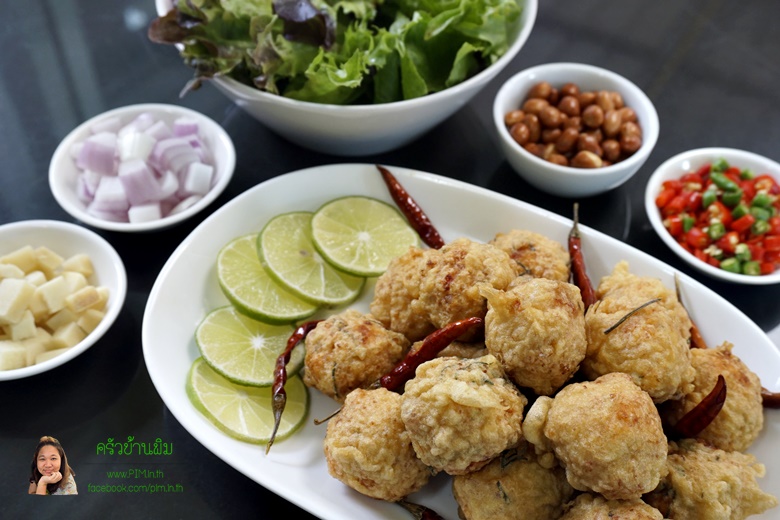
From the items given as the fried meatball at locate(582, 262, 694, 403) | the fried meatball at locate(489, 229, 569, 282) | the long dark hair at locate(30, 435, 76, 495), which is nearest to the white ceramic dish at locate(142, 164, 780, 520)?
the fried meatball at locate(489, 229, 569, 282)

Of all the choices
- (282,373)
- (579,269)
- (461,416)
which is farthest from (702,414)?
(282,373)

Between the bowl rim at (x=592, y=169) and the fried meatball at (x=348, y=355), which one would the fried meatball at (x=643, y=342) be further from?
the bowl rim at (x=592, y=169)

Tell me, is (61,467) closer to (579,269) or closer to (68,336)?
(68,336)

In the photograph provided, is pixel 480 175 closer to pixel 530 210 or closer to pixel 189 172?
pixel 530 210

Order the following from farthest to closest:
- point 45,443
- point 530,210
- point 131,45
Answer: point 131,45 → point 530,210 → point 45,443

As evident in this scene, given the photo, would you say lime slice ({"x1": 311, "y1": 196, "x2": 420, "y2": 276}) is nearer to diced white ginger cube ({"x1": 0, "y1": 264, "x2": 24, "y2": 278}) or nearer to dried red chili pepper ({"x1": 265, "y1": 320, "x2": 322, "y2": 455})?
dried red chili pepper ({"x1": 265, "y1": 320, "x2": 322, "y2": 455})

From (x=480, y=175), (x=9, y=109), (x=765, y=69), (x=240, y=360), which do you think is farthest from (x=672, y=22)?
(x=9, y=109)
